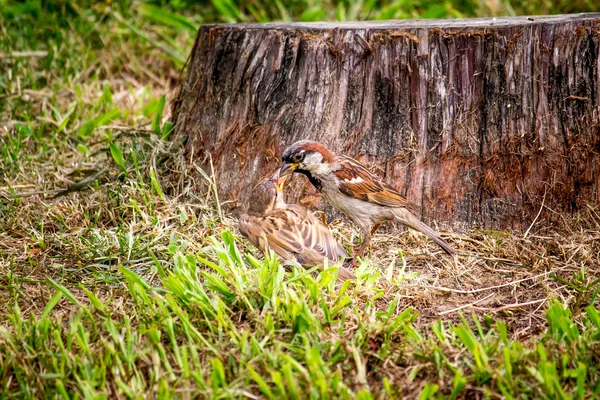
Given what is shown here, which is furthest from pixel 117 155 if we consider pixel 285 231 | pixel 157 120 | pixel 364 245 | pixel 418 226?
pixel 418 226

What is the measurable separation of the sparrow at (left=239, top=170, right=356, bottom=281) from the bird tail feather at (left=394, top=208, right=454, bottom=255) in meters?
0.54

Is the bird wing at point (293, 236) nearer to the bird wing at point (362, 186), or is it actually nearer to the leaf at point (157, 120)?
the bird wing at point (362, 186)

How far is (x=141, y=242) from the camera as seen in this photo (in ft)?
15.2

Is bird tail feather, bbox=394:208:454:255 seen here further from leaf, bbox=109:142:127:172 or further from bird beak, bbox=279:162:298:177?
leaf, bbox=109:142:127:172

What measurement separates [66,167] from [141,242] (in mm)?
1583

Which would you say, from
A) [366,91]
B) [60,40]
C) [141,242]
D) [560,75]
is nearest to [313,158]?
[366,91]

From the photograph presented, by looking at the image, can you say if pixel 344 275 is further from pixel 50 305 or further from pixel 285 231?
pixel 50 305

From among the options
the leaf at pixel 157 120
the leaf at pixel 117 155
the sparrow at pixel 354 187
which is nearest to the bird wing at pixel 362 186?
the sparrow at pixel 354 187

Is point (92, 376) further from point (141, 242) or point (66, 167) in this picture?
point (66, 167)

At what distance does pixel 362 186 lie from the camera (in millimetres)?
4629

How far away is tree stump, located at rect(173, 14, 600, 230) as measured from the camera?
4.57 metres

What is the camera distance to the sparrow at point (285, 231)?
4148mm

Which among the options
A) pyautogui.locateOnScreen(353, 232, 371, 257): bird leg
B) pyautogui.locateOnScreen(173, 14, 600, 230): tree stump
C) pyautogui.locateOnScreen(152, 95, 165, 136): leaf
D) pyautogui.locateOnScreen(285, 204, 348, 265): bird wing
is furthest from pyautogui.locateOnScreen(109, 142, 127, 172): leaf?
pyautogui.locateOnScreen(353, 232, 371, 257): bird leg

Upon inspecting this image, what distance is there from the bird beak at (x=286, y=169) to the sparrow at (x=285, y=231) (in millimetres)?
34
